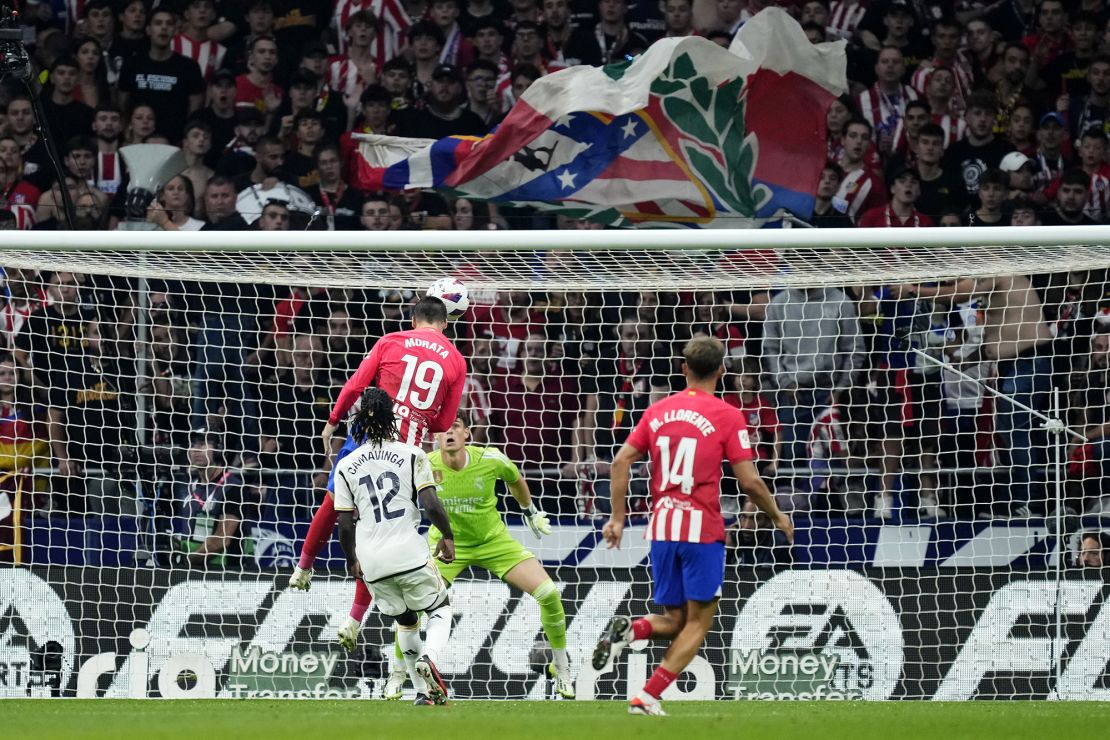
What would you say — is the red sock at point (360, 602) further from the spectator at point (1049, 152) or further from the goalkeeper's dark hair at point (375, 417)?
the spectator at point (1049, 152)

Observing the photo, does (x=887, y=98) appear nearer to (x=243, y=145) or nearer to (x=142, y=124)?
(x=243, y=145)

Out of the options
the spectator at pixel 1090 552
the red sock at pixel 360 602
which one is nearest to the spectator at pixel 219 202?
the red sock at pixel 360 602

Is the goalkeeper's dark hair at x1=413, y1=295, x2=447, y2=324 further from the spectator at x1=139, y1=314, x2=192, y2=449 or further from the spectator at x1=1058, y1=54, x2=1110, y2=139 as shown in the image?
the spectator at x1=1058, y1=54, x2=1110, y2=139

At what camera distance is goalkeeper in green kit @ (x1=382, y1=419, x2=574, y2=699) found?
9.80 meters

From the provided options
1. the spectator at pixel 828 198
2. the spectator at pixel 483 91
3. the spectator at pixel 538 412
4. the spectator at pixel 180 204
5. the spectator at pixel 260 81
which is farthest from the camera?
the spectator at pixel 260 81

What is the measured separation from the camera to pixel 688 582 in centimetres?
748

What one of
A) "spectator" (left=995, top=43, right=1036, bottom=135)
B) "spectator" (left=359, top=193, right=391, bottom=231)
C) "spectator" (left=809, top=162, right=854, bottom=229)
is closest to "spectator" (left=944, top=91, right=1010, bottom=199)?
"spectator" (left=995, top=43, right=1036, bottom=135)

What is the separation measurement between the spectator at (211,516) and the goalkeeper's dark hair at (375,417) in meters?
3.09

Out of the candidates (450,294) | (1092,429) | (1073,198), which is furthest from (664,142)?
(450,294)

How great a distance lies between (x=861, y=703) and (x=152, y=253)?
5505 mm

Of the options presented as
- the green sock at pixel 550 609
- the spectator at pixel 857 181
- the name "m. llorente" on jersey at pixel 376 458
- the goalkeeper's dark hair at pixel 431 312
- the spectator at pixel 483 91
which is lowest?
the green sock at pixel 550 609

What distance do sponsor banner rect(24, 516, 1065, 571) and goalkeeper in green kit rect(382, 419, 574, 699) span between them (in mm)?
1026

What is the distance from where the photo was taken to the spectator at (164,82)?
13703 millimetres

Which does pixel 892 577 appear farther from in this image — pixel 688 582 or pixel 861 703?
pixel 688 582
